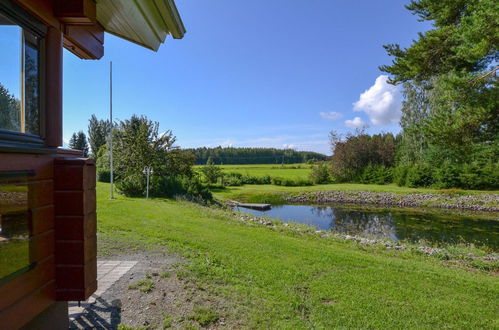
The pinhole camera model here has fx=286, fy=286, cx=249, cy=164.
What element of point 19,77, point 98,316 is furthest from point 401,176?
point 19,77

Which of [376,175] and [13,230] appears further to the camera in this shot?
[376,175]

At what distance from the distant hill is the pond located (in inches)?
1433

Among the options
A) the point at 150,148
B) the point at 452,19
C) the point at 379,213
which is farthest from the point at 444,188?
the point at 150,148

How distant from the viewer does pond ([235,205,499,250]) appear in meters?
10.5

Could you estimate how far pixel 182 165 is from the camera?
16375mm

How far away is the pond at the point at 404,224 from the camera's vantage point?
10.5 m

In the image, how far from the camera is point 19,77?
1.38 m

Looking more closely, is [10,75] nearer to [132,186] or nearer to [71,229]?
[71,229]

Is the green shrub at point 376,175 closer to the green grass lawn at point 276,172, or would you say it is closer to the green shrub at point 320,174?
the green shrub at point 320,174

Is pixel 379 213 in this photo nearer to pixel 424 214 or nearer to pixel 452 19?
pixel 424 214

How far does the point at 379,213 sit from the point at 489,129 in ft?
35.8

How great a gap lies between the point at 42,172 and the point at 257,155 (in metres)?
55.3

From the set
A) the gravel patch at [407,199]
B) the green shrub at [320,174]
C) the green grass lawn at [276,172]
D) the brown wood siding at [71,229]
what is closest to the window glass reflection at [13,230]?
the brown wood siding at [71,229]

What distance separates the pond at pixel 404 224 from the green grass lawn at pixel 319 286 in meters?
5.13
